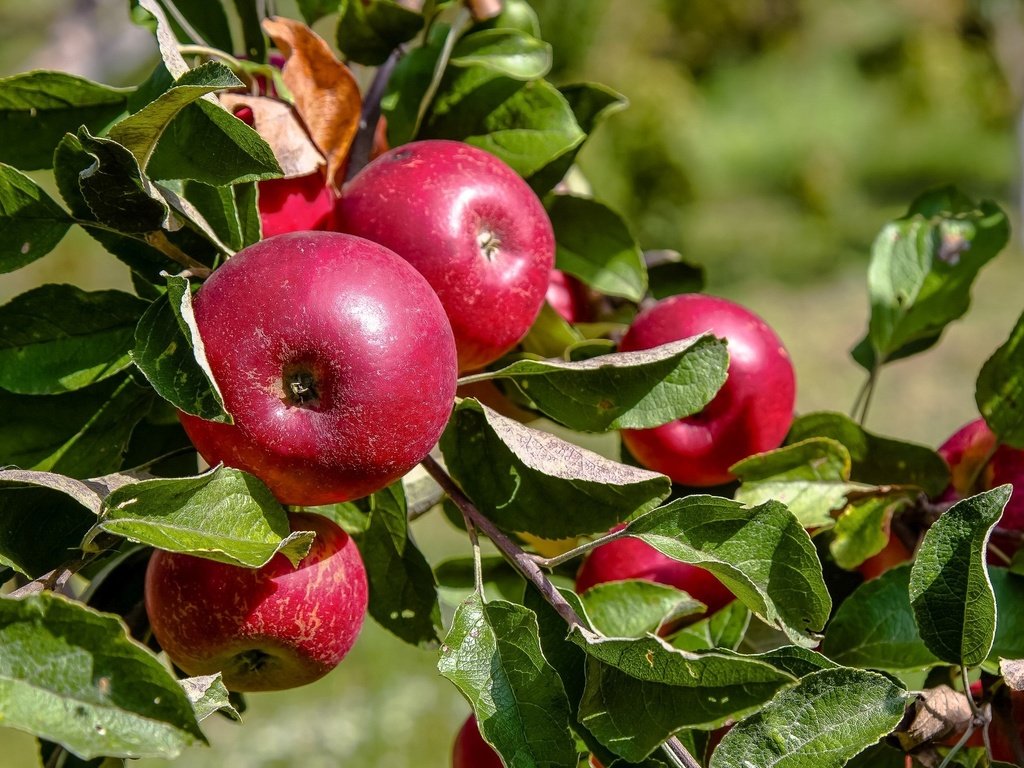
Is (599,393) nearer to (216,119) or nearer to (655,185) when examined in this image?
(216,119)

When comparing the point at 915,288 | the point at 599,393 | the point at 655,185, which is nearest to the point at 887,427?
the point at 655,185

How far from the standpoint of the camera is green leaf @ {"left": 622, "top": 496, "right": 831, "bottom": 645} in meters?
0.60

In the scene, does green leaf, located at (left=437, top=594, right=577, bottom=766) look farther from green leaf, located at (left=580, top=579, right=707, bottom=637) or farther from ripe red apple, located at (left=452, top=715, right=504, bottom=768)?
ripe red apple, located at (left=452, top=715, right=504, bottom=768)

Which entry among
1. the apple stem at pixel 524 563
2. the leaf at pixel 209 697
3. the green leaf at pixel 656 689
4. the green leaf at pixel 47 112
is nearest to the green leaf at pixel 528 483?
the apple stem at pixel 524 563

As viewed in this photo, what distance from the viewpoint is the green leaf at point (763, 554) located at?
598mm

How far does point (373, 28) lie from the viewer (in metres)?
0.86

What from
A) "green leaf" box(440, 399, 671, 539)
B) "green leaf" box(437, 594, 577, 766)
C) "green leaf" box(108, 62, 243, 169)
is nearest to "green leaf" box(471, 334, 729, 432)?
"green leaf" box(440, 399, 671, 539)

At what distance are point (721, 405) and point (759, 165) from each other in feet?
30.9

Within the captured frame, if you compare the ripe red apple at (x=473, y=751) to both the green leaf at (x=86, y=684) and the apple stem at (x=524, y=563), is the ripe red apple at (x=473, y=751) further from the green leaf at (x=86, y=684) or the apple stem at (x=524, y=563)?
the green leaf at (x=86, y=684)

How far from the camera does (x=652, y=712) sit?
1.80 ft

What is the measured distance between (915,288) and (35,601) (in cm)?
81

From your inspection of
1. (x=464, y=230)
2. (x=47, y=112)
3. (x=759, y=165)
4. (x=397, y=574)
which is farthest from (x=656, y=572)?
(x=759, y=165)

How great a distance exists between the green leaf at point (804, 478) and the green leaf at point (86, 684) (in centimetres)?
48

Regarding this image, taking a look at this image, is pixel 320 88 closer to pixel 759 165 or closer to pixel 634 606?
pixel 634 606
